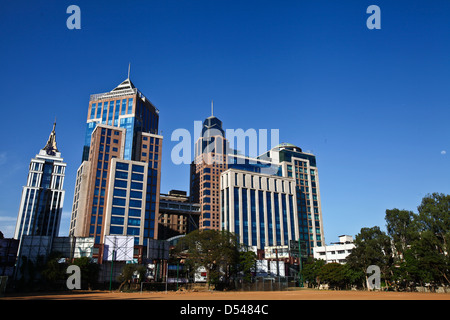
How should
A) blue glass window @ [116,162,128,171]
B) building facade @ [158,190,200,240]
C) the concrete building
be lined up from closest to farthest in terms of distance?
blue glass window @ [116,162,128,171], the concrete building, building facade @ [158,190,200,240]

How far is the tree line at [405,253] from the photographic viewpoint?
63.8 meters

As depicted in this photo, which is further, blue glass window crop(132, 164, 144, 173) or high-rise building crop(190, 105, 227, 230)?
high-rise building crop(190, 105, 227, 230)

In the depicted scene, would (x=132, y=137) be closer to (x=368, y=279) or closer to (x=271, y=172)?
(x=271, y=172)

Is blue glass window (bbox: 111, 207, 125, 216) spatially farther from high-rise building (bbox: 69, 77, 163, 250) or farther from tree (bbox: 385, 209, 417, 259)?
tree (bbox: 385, 209, 417, 259)

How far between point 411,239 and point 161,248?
56762 millimetres

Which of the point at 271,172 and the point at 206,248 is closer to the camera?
the point at 206,248

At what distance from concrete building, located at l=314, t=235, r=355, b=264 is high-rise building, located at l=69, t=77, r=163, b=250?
221ft

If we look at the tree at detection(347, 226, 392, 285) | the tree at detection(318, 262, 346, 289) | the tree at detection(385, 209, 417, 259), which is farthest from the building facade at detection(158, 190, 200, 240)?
the tree at detection(385, 209, 417, 259)

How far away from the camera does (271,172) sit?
181 m

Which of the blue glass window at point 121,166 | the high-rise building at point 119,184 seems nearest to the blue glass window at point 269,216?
the high-rise building at point 119,184

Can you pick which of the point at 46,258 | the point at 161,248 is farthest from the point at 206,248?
the point at 46,258

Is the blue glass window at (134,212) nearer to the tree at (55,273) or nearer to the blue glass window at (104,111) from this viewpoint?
the tree at (55,273)

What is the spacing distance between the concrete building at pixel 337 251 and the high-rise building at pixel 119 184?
2656 inches

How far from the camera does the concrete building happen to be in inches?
4995
